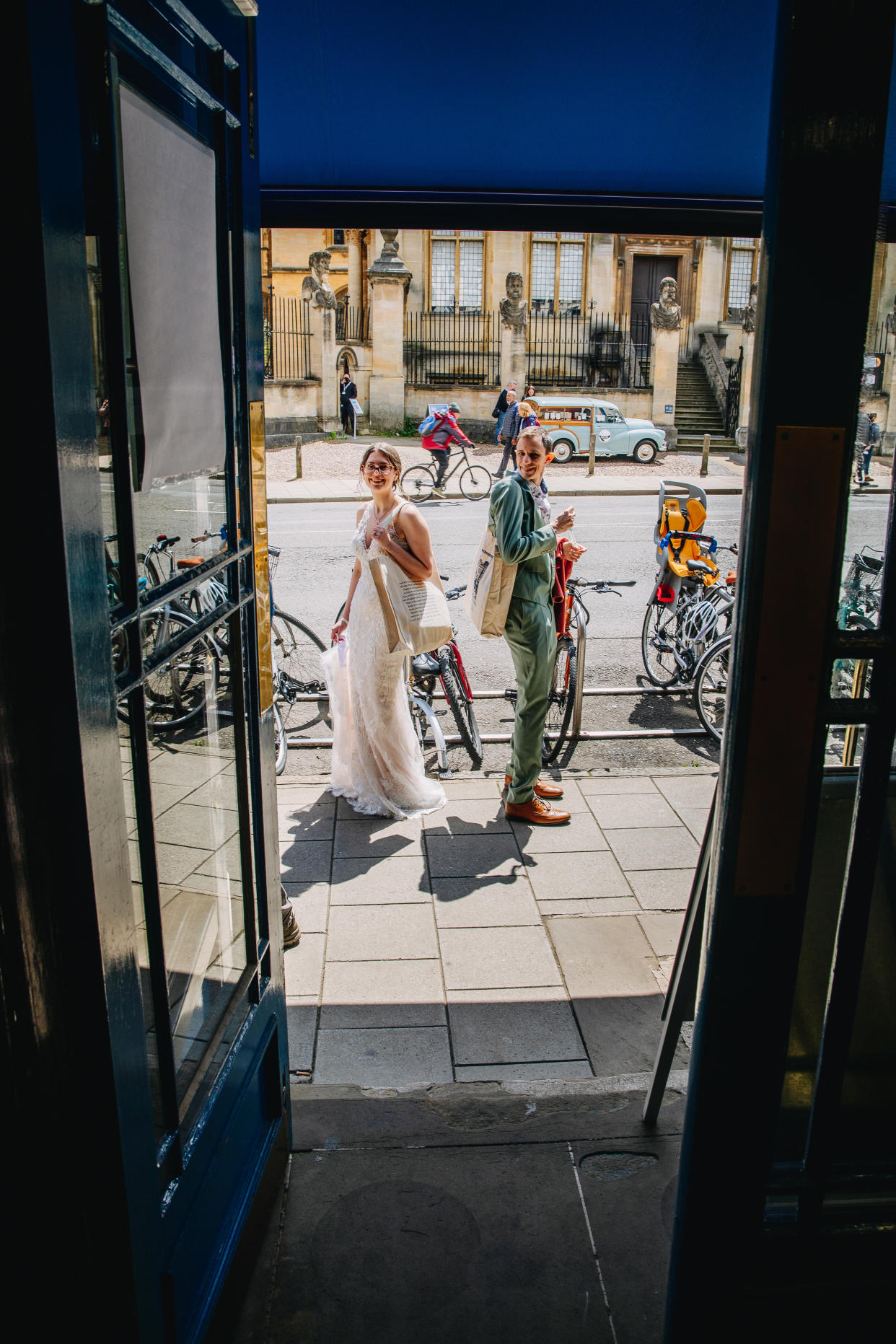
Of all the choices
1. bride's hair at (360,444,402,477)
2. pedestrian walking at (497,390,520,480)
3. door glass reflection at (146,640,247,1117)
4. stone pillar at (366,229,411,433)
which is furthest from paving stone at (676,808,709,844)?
stone pillar at (366,229,411,433)

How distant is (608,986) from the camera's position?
3.65 metres

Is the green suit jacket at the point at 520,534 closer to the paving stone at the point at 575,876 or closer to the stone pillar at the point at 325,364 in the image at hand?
the paving stone at the point at 575,876

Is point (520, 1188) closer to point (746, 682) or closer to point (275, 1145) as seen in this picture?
point (275, 1145)

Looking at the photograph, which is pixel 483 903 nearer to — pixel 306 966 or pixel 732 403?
pixel 306 966

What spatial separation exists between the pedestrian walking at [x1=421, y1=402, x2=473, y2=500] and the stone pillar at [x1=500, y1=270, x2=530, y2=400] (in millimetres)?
9600

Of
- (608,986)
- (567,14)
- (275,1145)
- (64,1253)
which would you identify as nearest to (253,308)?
(567,14)

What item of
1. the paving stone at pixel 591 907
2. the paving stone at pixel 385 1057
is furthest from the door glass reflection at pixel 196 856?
the paving stone at pixel 591 907

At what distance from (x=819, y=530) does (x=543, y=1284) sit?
6.29ft

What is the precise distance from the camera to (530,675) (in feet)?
15.8

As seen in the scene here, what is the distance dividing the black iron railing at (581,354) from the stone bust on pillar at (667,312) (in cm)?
148

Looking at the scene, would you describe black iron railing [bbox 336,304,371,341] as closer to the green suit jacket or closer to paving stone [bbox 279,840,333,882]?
the green suit jacket

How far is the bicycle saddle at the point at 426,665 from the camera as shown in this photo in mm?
5633

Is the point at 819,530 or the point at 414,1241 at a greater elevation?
the point at 819,530

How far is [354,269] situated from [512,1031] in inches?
1260
